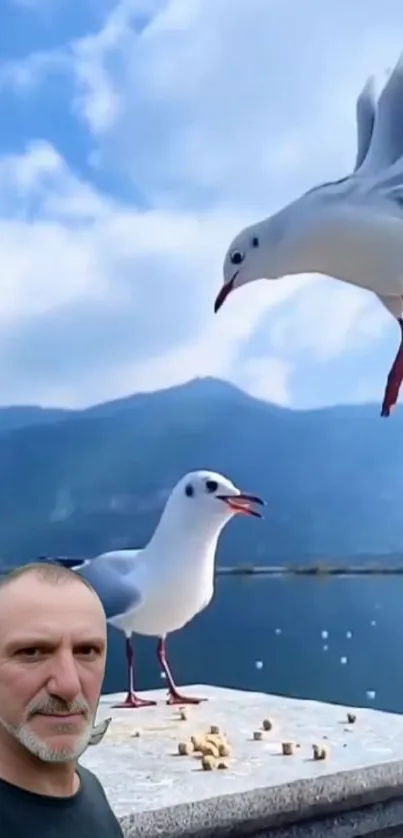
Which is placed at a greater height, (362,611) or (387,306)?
(387,306)

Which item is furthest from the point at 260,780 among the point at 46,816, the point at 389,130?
the point at 389,130

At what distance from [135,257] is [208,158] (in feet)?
0.60

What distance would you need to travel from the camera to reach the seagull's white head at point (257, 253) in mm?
1550

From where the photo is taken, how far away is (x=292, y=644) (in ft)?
5.44

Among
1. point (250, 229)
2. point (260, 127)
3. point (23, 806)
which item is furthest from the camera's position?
point (260, 127)

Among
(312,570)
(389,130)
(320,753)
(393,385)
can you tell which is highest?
(389,130)

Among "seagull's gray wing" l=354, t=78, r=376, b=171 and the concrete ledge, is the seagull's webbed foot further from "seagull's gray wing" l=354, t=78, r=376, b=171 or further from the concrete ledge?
"seagull's gray wing" l=354, t=78, r=376, b=171

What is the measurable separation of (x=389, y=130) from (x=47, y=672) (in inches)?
52.9

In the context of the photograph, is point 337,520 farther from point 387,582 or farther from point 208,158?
point 208,158

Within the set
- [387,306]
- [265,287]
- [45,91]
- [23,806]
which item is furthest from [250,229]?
[23,806]

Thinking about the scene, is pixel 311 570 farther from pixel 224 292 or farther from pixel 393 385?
pixel 224 292

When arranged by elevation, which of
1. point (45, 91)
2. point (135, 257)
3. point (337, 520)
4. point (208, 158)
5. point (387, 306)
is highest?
point (45, 91)

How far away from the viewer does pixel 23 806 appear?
0.35 meters

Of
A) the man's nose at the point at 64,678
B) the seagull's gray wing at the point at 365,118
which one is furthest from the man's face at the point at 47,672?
the seagull's gray wing at the point at 365,118
